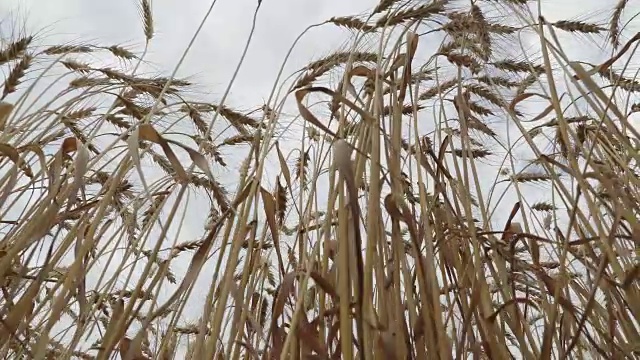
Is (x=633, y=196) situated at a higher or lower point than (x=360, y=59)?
lower

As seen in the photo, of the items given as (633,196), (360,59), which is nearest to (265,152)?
(360,59)

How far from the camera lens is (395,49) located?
1.11m

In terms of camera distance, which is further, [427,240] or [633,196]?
[633,196]

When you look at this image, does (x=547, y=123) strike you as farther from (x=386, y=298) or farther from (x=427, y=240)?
(x=386, y=298)

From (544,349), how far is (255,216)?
488 mm

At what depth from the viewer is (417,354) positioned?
32.9 inches

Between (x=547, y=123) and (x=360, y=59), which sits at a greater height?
(x=360, y=59)

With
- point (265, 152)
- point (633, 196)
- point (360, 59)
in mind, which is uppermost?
point (360, 59)

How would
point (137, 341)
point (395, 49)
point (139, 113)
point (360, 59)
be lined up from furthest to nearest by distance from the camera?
point (360, 59) → point (139, 113) → point (395, 49) → point (137, 341)

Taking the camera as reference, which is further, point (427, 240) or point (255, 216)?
point (255, 216)

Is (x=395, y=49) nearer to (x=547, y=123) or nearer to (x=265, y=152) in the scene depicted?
(x=265, y=152)

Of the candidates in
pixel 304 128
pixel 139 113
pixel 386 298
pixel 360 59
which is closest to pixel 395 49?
pixel 304 128

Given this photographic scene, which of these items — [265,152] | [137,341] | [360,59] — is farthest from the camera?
[360,59]

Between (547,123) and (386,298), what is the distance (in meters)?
0.88
